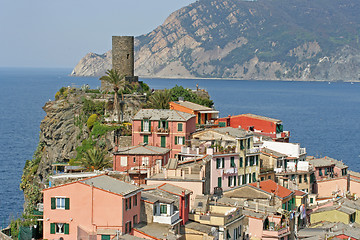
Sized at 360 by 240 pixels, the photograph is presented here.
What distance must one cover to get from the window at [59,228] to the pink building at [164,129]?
2493 cm

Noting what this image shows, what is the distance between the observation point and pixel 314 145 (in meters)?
133

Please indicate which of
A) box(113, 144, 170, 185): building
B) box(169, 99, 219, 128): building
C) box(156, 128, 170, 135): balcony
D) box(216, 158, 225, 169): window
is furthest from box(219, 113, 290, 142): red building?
box(216, 158, 225, 169): window

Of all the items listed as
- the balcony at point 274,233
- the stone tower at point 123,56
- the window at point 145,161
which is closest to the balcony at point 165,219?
the balcony at point 274,233

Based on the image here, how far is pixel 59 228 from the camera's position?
39781 millimetres

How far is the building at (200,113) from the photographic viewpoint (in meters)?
74.3

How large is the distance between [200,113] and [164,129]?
1031 centimetres

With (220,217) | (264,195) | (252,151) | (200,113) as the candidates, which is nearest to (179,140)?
(252,151)

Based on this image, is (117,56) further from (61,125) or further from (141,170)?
(141,170)

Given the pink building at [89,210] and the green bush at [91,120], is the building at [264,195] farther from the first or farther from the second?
the green bush at [91,120]

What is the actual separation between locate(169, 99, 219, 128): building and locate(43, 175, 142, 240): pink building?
34.1m

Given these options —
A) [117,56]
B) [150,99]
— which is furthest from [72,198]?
[117,56]

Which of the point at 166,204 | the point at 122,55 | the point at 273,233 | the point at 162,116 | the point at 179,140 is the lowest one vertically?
the point at 273,233

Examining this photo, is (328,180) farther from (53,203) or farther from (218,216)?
(53,203)

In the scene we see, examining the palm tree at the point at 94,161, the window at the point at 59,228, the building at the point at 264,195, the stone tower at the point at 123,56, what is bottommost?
the building at the point at 264,195
